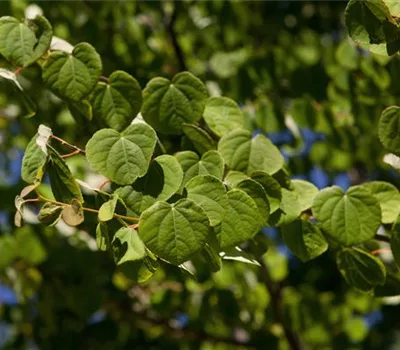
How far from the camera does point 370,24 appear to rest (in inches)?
35.4

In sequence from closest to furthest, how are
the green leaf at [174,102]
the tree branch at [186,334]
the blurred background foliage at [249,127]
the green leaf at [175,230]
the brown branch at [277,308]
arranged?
the green leaf at [175,230] < the green leaf at [174,102] < the blurred background foliage at [249,127] < the brown branch at [277,308] < the tree branch at [186,334]

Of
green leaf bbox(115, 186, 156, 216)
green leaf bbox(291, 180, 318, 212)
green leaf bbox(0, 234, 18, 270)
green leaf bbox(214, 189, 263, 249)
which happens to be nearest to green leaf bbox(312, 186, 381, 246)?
green leaf bbox(291, 180, 318, 212)

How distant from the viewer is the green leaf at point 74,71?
101 cm

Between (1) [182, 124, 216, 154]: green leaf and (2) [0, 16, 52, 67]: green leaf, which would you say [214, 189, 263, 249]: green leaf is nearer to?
(1) [182, 124, 216, 154]: green leaf

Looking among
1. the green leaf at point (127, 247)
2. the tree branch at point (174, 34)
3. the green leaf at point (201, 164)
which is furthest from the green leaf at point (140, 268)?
the tree branch at point (174, 34)

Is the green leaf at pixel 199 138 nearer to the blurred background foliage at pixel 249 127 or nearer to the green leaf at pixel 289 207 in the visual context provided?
the green leaf at pixel 289 207

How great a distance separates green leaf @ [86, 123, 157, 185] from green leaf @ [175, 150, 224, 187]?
0.07m

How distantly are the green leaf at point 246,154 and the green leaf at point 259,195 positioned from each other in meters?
0.07

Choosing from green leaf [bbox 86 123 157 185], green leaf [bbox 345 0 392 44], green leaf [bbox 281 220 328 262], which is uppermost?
green leaf [bbox 345 0 392 44]

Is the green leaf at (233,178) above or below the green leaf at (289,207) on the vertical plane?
above

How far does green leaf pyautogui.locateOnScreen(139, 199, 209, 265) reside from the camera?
2.71ft

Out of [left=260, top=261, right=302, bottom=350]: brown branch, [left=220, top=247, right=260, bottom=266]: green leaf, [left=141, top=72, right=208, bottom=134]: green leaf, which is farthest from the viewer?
[left=260, top=261, right=302, bottom=350]: brown branch

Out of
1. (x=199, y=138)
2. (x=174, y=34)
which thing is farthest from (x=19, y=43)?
(x=174, y=34)

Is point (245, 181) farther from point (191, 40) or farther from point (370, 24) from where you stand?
point (191, 40)
